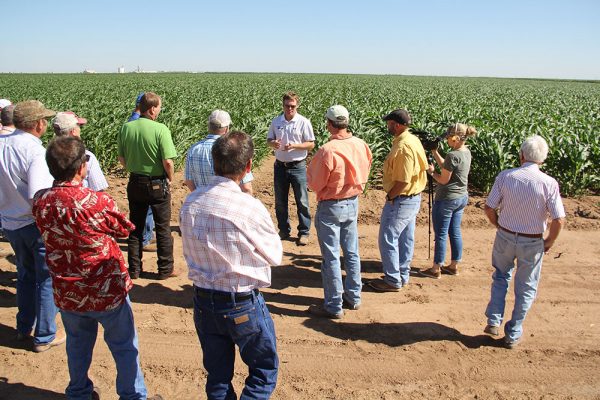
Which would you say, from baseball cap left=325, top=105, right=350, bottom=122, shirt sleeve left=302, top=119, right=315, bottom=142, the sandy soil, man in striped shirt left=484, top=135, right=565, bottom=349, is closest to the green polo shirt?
the sandy soil

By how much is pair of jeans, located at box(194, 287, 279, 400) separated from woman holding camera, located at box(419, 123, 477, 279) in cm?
307

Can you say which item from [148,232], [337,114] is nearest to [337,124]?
[337,114]

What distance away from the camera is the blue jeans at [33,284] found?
12.0 feet

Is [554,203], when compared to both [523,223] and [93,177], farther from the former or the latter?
[93,177]

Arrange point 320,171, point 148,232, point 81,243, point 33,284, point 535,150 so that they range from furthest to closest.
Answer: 1. point 148,232
2. point 320,171
3. point 33,284
4. point 535,150
5. point 81,243

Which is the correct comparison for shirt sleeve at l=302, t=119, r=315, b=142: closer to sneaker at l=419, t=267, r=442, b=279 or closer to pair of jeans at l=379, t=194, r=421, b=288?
pair of jeans at l=379, t=194, r=421, b=288

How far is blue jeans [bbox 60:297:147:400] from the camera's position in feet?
9.24

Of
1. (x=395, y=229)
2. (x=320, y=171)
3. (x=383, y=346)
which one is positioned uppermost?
(x=320, y=171)

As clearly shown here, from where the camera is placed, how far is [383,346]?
4.01m

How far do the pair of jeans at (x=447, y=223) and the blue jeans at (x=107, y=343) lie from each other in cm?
352

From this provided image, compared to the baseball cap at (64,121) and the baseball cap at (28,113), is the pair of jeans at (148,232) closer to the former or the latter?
the baseball cap at (64,121)

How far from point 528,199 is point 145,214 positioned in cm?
384

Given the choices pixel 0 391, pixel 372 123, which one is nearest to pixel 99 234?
pixel 0 391

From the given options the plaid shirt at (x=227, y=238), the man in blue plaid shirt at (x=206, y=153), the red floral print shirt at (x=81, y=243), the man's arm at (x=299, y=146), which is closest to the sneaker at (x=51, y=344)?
the red floral print shirt at (x=81, y=243)
